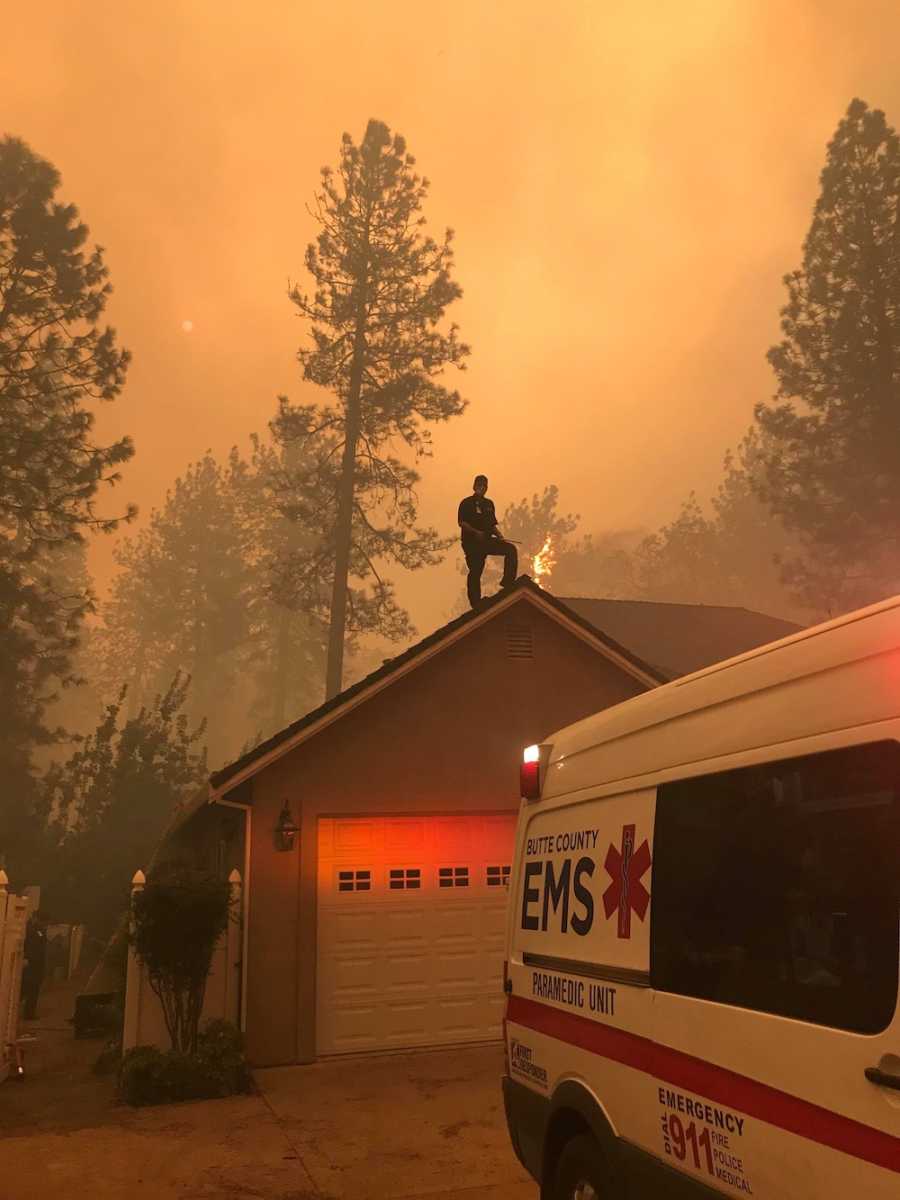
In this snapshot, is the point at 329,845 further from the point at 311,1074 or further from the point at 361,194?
the point at 361,194

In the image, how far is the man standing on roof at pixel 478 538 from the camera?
13633mm

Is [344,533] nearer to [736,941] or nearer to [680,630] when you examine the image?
[680,630]

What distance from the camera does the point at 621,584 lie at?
85.5m

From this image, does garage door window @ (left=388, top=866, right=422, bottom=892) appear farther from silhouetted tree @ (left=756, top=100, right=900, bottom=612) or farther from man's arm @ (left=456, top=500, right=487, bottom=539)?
silhouetted tree @ (left=756, top=100, right=900, bottom=612)

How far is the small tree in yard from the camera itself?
9.96 metres

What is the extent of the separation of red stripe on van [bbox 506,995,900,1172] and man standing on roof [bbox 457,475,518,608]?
920 centimetres

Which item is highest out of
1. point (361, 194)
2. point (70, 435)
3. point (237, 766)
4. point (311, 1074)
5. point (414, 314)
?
point (361, 194)

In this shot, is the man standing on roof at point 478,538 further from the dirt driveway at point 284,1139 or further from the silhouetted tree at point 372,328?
the silhouetted tree at point 372,328

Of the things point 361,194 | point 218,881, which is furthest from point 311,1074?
point 361,194

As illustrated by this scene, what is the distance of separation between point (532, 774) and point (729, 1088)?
2.55 metres

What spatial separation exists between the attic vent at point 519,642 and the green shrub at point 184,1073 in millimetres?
5853

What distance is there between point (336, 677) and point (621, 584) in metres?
55.0

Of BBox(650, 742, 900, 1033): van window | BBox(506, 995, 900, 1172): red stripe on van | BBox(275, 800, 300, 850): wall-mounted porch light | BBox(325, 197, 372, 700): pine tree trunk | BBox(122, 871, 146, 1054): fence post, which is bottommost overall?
BBox(122, 871, 146, 1054): fence post

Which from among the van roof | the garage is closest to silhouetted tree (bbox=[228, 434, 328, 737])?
the garage
